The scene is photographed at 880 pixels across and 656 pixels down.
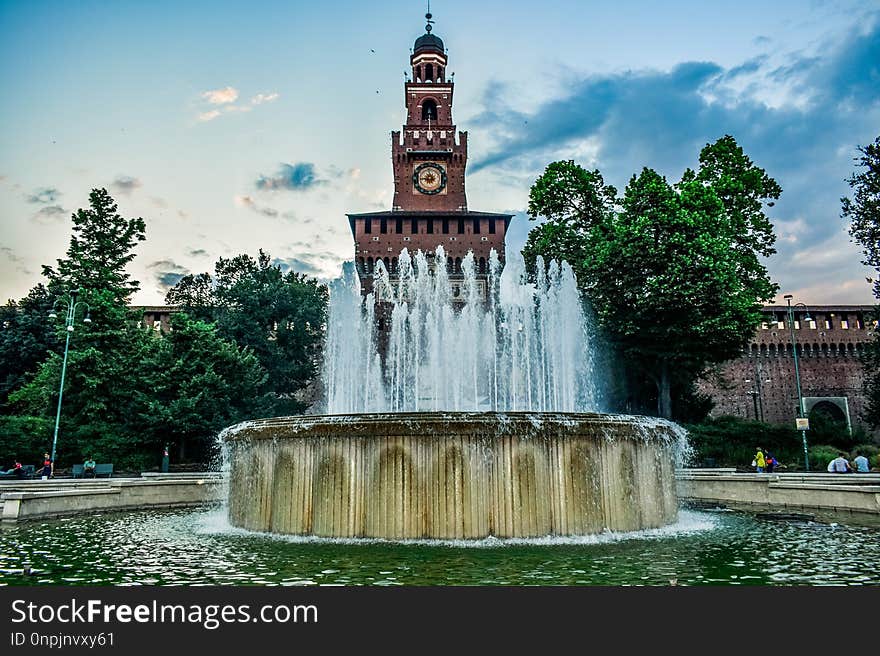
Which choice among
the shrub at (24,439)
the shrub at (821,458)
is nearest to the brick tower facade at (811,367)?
the shrub at (821,458)

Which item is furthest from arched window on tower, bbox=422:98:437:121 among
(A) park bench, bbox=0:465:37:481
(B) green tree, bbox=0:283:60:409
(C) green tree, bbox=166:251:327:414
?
(A) park bench, bbox=0:465:37:481

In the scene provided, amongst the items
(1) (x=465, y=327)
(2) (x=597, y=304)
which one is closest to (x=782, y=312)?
(2) (x=597, y=304)

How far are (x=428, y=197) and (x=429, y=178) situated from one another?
172cm

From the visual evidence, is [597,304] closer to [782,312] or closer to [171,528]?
[171,528]

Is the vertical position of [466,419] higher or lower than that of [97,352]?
lower

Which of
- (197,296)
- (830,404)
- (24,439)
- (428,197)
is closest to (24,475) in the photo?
(24,439)

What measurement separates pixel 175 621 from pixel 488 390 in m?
23.8

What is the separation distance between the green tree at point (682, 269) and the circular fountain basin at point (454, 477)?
16703 millimetres

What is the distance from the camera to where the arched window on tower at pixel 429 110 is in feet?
167

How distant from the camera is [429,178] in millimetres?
49594

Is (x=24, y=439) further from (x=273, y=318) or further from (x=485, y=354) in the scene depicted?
(x=485, y=354)

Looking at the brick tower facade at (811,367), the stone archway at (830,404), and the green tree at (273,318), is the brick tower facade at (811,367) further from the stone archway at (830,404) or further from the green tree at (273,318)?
the green tree at (273,318)

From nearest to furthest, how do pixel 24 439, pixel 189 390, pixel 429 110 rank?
1. pixel 24 439
2. pixel 189 390
3. pixel 429 110

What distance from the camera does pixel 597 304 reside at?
1014 inches
